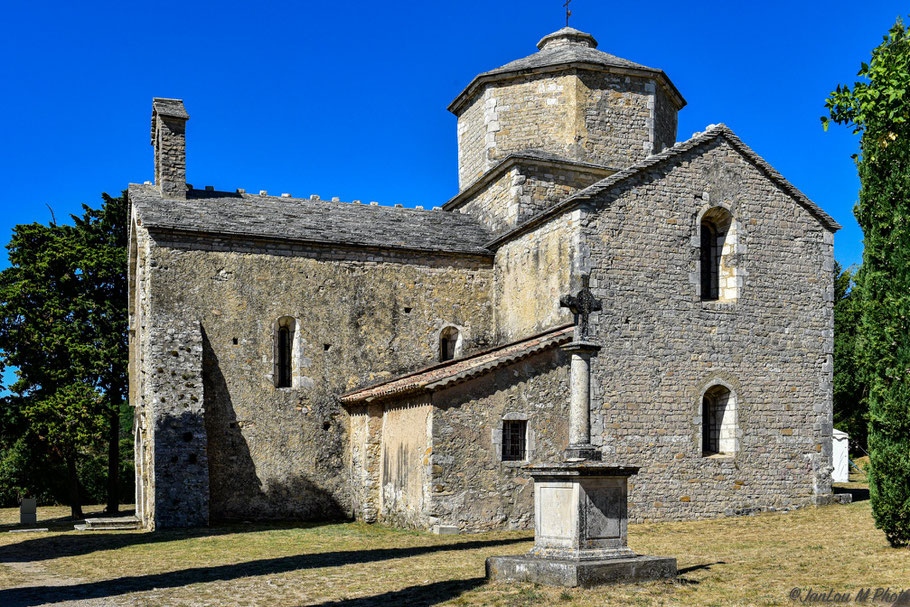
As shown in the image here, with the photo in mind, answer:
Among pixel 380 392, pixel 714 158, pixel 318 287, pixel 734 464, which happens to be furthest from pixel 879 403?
pixel 318 287

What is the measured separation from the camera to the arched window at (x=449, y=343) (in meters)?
20.8

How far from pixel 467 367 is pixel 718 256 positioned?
6.19m

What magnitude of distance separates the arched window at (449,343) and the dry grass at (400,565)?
4.85 metres

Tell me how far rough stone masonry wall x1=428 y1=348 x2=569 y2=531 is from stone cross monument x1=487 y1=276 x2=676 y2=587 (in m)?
5.66

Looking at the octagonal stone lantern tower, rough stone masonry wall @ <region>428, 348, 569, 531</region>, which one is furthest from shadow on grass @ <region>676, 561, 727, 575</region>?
the octagonal stone lantern tower

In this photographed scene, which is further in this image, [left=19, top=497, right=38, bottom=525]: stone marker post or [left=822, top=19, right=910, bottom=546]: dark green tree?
[left=19, top=497, right=38, bottom=525]: stone marker post

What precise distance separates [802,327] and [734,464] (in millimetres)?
3470

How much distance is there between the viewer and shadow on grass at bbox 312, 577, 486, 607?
8820mm

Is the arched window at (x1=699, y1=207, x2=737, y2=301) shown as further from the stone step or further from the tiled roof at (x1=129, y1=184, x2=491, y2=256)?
the stone step

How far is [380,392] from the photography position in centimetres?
1748

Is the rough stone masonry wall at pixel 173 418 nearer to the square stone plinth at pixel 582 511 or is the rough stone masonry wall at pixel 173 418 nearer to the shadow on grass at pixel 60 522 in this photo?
the shadow on grass at pixel 60 522

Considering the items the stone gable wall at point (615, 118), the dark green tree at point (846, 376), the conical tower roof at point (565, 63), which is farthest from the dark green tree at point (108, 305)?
the dark green tree at point (846, 376)

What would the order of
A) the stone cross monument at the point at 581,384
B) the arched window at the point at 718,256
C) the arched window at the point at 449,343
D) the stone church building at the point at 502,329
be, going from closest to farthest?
the stone cross monument at the point at 581,384, the stone church building at the point at 502,329, the arched window at the point at 718,256, the arched window at the point at 449,343

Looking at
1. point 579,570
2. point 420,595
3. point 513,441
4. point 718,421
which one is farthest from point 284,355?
point 579,570
